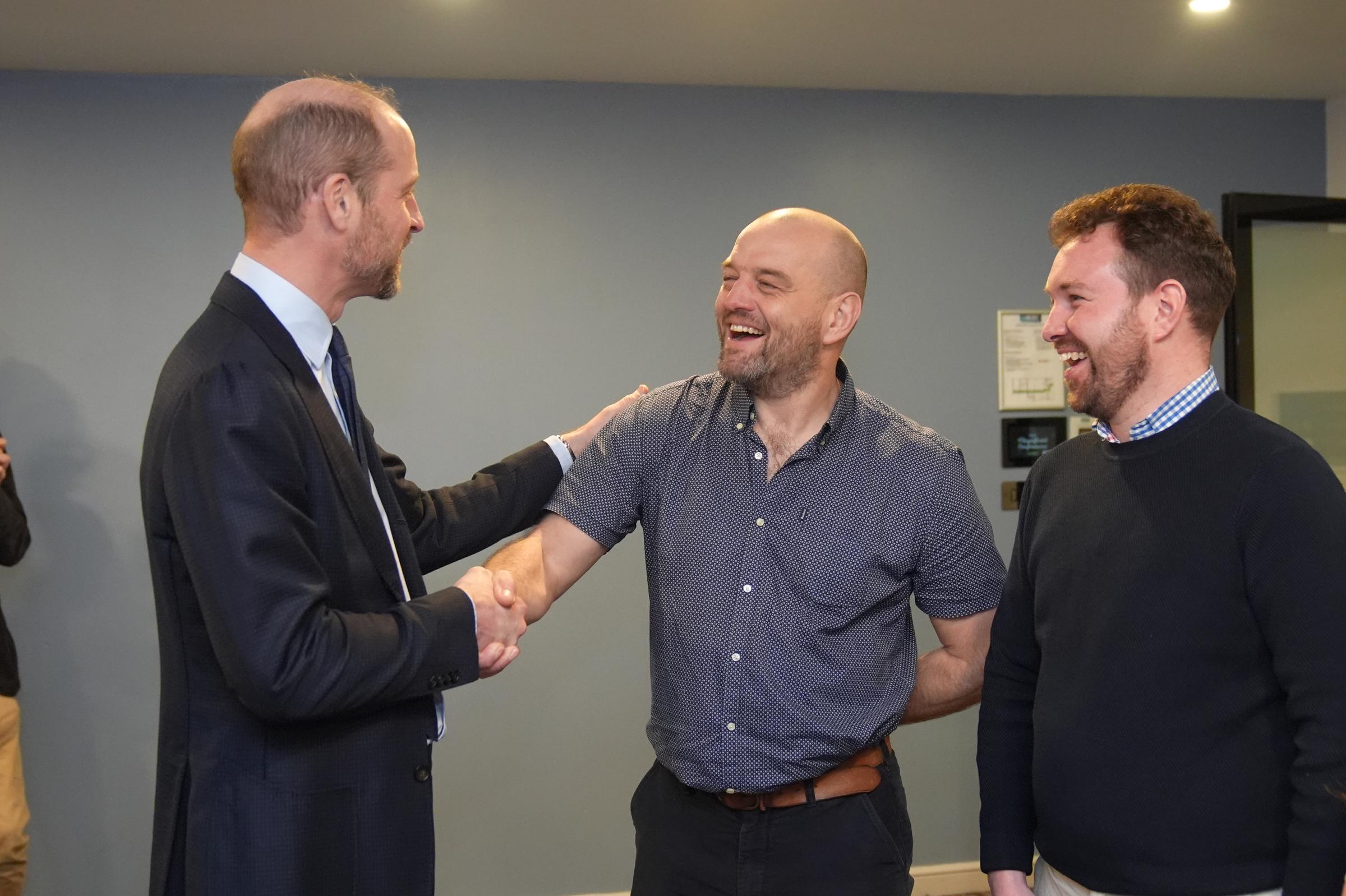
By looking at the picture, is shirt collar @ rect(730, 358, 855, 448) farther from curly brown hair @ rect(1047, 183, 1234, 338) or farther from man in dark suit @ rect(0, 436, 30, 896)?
man in dark suit @ rect(0, 436, 30, 896)

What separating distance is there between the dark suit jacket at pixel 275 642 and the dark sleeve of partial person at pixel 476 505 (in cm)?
53

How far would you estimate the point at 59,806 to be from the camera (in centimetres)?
363

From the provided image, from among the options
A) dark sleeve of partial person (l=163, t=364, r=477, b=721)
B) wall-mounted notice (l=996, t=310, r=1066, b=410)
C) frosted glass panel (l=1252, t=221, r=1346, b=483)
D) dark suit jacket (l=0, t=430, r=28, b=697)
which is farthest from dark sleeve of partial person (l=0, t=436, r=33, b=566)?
frosted glass panel (l=1252, t=221, r=1346, b=483)

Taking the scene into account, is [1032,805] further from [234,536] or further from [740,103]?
[740,103]

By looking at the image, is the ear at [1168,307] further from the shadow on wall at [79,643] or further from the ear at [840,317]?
the shadow on wall at [79,643]

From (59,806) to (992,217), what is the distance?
3745 millimetres

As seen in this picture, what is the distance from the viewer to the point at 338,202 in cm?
159

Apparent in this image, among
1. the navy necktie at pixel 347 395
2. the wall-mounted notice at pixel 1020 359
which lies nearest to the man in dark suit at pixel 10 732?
the navy necktie at pixel 347 395

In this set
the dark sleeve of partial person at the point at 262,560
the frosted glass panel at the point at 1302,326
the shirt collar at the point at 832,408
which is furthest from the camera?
the frosted glass panel at the point at 1302,326

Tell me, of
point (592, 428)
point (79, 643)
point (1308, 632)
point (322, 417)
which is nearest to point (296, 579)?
point (322, 417)

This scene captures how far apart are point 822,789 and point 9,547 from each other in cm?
247

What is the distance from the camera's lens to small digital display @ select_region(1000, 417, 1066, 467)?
13.4 feet

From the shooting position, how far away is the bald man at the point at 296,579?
138cm

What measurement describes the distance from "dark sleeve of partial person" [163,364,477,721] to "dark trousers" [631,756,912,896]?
27.0 inches
